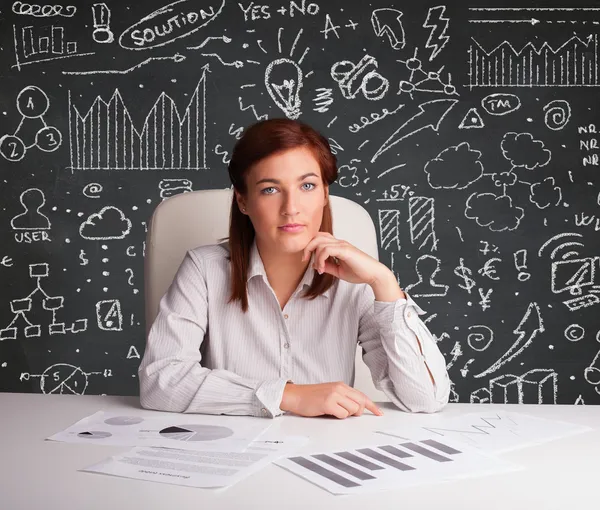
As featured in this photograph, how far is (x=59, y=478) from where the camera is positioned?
110 cm

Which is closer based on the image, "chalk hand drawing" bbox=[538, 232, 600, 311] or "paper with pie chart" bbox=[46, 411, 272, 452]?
"paper with pie chart" bbox=[46, 411, 272, 452]

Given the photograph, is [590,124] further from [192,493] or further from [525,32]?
[192,493]

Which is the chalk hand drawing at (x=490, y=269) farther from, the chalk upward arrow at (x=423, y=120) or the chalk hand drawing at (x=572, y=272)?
the chalk upward arrow at (x=423, y=120)

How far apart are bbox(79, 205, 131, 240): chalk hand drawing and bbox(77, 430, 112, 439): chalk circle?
7.25 ft

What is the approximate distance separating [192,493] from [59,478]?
0.71 ft

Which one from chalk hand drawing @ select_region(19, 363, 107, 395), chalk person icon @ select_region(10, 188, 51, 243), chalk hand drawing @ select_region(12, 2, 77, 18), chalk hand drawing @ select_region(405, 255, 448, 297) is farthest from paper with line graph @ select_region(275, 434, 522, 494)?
chalk hand drawing @ select_region(12, 2, 77, 18)

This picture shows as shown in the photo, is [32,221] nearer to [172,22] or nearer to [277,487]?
[172,22]

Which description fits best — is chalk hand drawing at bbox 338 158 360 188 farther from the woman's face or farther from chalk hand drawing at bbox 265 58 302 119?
the woman's face

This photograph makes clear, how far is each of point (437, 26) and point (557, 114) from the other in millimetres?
683

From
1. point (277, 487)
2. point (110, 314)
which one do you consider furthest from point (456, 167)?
point (277, 487)

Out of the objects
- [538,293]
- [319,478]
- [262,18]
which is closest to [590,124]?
[538,293]

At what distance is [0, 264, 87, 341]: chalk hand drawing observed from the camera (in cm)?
351

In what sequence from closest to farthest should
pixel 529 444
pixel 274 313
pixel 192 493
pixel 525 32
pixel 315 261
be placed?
1. pixel 192 493
2. pixel 529 444
3. pixel 315 261
4. pixel 274 313
5. pixel 525 32

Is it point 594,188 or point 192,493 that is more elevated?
point 594,188
